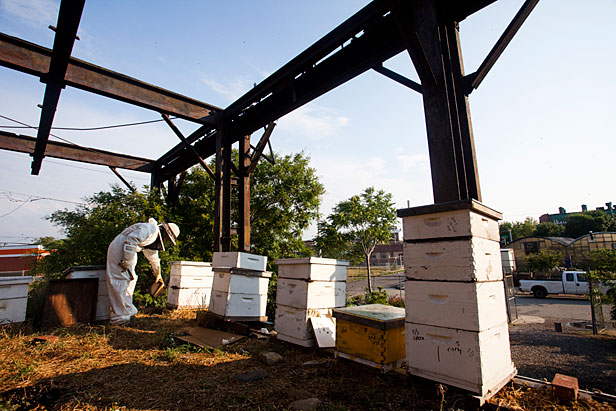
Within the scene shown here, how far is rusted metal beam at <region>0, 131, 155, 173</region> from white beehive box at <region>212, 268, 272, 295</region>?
7.11 m

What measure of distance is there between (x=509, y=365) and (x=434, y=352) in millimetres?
780

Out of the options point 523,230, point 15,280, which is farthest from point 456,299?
point 523,230

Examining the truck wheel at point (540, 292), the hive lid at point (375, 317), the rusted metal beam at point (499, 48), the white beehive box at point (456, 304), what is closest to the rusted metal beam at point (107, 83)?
the rusted metal beam at point (499, 48)

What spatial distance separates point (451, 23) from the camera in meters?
3.72

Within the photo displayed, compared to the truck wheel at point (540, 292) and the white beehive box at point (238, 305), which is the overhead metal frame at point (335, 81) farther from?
the truck wheel at point (540, 292)

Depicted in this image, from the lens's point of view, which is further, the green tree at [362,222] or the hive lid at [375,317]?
the green tree at [362,222]

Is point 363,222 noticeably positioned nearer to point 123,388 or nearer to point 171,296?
point 171,296

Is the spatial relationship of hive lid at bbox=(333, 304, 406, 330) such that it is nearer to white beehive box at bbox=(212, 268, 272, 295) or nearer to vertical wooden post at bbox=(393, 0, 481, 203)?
vertical wooden post at bbox=(393, 0, 481, 203)

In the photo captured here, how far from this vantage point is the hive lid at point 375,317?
9.84 ft

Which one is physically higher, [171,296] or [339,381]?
[171,296]

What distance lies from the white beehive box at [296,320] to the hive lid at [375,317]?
82 cm

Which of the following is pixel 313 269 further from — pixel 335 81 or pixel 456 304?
pixel 335 81

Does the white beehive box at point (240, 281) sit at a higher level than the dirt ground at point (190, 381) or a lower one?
higher

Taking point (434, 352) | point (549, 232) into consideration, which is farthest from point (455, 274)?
point (549, 232)
